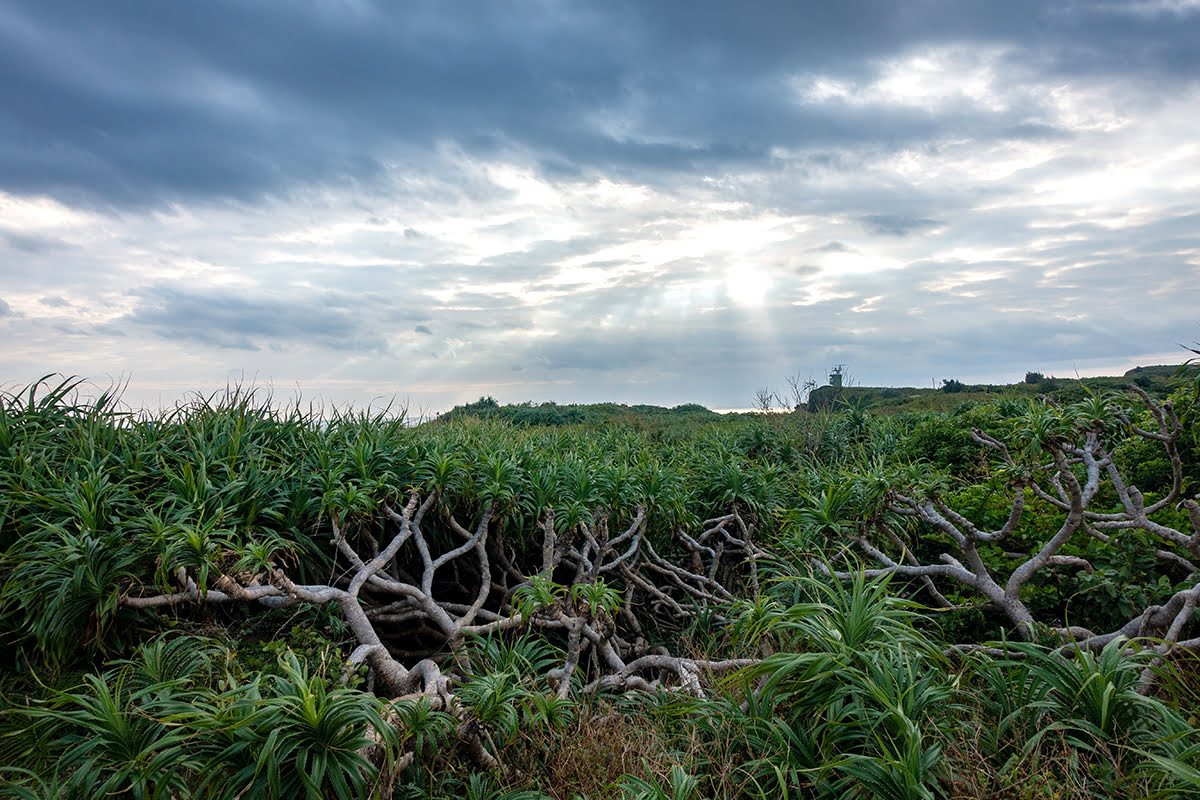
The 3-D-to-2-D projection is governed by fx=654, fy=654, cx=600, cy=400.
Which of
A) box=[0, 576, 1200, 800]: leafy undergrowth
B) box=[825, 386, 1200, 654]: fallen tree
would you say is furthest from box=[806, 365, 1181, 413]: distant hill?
box=[0, 576, 1200, 800]: leafy undergrowth

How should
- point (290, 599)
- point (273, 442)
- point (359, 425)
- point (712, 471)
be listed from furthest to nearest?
point (712, 471) → point (359, 425) → point (273, 442) → point (290, 599)

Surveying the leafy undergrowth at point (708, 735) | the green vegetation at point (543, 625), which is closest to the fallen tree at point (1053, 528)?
the green vegetation at point (543, 625)

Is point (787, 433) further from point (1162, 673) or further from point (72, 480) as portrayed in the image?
point (72, 480)

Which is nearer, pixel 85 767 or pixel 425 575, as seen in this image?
pixel 85 767

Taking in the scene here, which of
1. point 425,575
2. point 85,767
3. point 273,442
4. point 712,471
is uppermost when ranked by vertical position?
point 273,442

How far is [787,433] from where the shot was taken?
11625 mm

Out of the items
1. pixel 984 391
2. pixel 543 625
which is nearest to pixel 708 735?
pixel 543 625

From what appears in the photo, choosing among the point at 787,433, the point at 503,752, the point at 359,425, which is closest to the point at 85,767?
the point at 503,752

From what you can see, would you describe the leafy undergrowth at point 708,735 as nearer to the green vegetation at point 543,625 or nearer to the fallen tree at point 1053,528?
the green vegetation at point 543,625

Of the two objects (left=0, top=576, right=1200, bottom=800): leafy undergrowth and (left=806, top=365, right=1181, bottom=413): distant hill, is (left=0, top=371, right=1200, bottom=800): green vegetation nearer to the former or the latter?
(left=0, top=576, right=1200, bottom=800): leafy undergrowth

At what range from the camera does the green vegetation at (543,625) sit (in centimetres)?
280

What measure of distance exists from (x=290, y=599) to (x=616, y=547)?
3.34 metres

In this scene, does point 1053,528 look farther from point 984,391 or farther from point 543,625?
point 984,391

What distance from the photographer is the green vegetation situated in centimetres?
280
